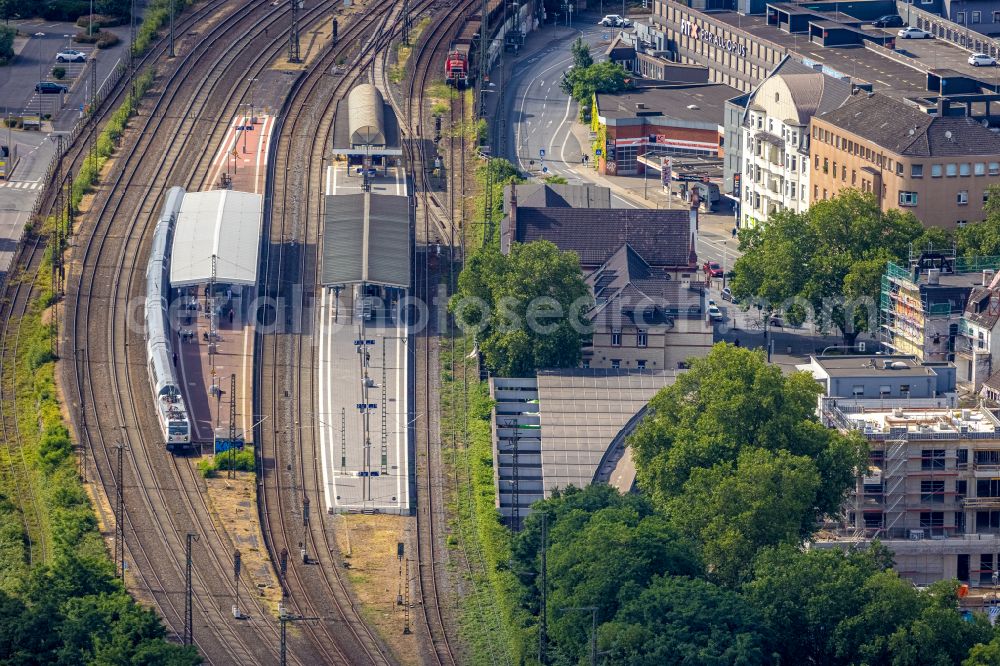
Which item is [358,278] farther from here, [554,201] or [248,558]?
[248,558]

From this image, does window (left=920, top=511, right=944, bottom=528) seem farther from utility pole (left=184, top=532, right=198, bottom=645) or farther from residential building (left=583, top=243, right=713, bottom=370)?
utility pole (left=184, top=532, right=198, bottom=645)

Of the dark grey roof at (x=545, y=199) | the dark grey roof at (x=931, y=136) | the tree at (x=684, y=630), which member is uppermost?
the dark grey roof at (x=931, y=136)

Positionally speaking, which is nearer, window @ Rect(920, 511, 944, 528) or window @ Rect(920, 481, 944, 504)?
window @ Rect(920, 481, 944, 504)

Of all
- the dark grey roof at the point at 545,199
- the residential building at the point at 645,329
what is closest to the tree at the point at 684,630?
the residential building at the point at 645,329

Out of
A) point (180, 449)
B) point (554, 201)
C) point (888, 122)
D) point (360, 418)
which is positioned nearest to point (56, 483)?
point (180, 449)

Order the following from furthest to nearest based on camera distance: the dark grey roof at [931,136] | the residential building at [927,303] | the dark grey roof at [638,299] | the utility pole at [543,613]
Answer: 1. the dark grey roof at [931,136]
2. the residential building at [927,303]
3. the dark grey roof at [638,299]
4. the utility pole at [543,613]

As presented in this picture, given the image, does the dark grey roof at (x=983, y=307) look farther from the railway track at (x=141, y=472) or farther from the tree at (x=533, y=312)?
the railway track at (x=141, y=472)

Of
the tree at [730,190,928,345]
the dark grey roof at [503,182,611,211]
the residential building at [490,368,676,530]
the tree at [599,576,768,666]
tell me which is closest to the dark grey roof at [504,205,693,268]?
the dark grey roof at [503,182,611,211]

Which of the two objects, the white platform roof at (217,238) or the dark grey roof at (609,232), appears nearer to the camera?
the white platform roof at (217,238)
